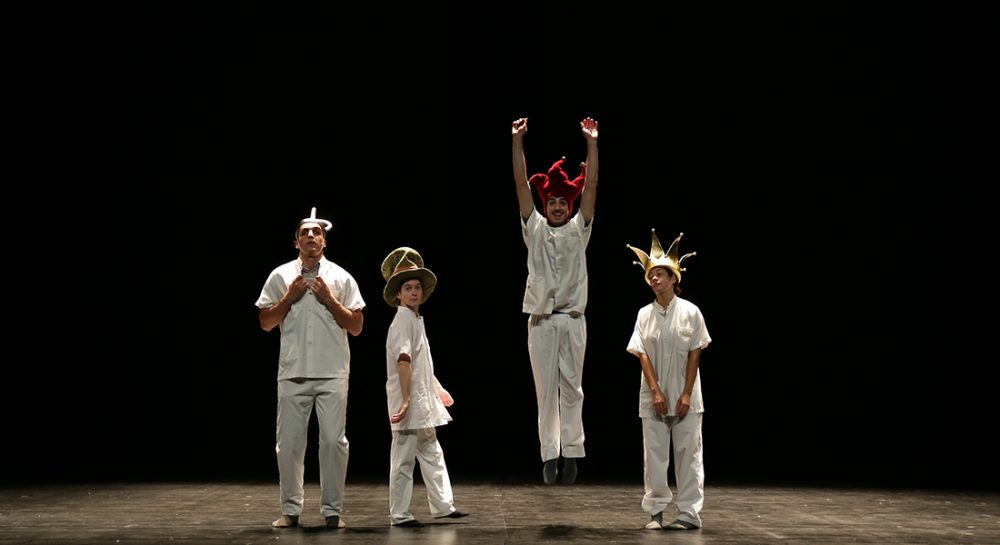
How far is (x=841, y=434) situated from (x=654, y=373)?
4610 millimetres

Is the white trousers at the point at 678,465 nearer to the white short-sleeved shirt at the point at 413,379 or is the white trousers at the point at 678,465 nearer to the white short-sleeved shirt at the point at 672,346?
the white short-sleeved shirt at the point at 672,346

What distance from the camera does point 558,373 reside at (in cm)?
552

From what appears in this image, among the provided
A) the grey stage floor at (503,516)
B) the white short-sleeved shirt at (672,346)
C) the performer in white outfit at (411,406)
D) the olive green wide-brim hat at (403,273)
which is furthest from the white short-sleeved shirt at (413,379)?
the white short-sleeved shirt at (672,346)

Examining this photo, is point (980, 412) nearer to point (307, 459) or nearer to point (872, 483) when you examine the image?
point (872, 483)

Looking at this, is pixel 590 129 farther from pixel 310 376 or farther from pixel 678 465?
pixel 310 376

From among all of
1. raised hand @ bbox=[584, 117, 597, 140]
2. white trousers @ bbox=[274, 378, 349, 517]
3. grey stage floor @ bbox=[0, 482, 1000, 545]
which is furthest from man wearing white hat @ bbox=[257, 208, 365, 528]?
raised hand @ bbox=[584, 117, 597, 140]

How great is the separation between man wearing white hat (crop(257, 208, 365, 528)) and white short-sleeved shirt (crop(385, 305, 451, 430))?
0.21 metres

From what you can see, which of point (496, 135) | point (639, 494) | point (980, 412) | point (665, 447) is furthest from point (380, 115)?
point (980, 412)

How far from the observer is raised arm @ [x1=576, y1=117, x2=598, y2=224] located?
213 inches

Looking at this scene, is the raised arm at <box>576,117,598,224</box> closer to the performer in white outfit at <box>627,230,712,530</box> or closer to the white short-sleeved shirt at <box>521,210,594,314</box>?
the white short-sleeved shirt at <box>521,210,594,314</box>

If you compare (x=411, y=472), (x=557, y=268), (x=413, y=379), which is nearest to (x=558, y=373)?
(x=557, y=268)

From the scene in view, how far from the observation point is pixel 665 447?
17.1 ft

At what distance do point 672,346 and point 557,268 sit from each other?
2.33ft

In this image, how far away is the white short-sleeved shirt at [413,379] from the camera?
5258mm
